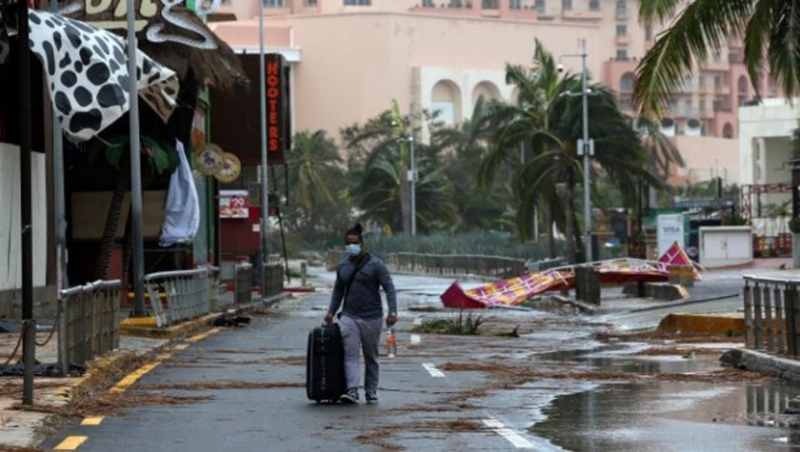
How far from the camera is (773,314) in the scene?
73.5ft

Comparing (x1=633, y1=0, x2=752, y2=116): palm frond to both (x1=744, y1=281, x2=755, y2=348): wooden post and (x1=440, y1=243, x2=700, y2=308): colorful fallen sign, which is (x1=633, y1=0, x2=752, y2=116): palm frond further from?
(x1=440, y1=243, x2=700, y2=308): colorful fallen sign

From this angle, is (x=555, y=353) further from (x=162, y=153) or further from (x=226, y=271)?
(x=226, y=271)

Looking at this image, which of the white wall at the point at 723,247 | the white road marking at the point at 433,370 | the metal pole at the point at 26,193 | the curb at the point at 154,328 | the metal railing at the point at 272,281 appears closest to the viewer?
the metal pole at the point at 26,193

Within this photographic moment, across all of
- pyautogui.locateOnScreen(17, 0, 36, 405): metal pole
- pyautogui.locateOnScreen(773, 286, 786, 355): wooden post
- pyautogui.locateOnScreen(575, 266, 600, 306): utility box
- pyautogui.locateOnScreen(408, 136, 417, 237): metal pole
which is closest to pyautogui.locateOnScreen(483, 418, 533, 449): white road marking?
pyautogui.locateOnScreen(17, 0, 36, 405): metal pole

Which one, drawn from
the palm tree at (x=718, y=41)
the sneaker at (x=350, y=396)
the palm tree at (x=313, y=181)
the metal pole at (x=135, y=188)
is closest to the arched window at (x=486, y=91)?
the palm tree at (x=313, y=181)

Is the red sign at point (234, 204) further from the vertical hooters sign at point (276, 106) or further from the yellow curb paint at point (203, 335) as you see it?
the yellow curb paint at point (203, 335)

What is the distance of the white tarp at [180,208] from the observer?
44938 millimetres

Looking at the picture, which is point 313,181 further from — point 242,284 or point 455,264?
point 242,284

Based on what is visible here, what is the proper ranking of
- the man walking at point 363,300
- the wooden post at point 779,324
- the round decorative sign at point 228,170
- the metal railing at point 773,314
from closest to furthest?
the man walking at point 363,300
the metal railing at point 773,314
the wooden post at point 779,324
the round decorative sign at point 228,170

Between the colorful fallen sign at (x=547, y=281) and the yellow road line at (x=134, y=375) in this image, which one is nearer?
the yellow road line at (x=134, y=375)

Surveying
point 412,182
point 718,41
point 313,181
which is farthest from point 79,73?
point 313,181

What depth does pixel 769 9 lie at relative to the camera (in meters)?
23.8

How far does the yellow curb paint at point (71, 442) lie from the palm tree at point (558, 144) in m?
60.0

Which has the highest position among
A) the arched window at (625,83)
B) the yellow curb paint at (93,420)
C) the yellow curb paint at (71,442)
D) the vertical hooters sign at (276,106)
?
the arched window at (625,83)
